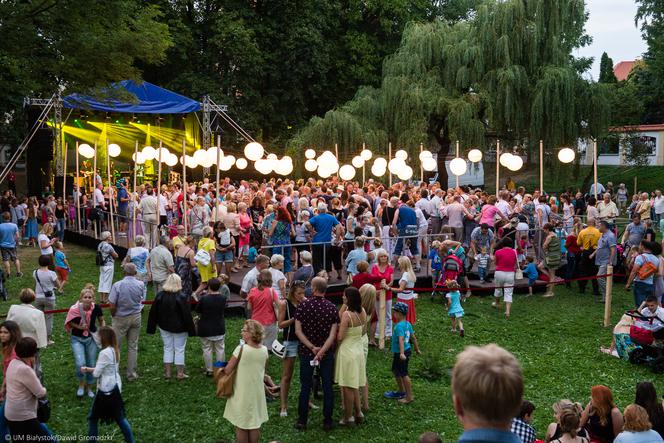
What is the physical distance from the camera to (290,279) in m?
14.7

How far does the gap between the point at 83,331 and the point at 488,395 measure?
7495 millimetres

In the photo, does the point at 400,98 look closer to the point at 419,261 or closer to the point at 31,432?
the point at 419,261

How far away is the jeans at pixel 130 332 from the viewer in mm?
9781

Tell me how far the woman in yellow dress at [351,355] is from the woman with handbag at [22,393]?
3232 mm

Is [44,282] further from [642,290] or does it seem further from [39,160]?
[39,160]

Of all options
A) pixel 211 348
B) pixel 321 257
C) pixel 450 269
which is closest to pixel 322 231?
pixel 321 257

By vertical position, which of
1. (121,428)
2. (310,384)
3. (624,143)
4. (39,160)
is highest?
(624,143)

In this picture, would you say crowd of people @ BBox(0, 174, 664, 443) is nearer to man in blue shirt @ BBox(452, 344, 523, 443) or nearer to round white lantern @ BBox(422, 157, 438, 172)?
man in blue shirt @ BBox(452, 344, 523, 443)

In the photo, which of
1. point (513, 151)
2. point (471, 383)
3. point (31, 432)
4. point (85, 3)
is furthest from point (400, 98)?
point (471, 383)

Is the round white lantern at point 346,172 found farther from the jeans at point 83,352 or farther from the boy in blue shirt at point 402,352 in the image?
the jeans at point 83,352

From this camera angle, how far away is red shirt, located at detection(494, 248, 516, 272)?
1366 cm

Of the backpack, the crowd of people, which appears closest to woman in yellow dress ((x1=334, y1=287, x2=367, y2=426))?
the crowd of people

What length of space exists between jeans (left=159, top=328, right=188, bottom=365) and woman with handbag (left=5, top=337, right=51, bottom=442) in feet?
10.3

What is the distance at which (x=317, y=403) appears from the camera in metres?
9.13
